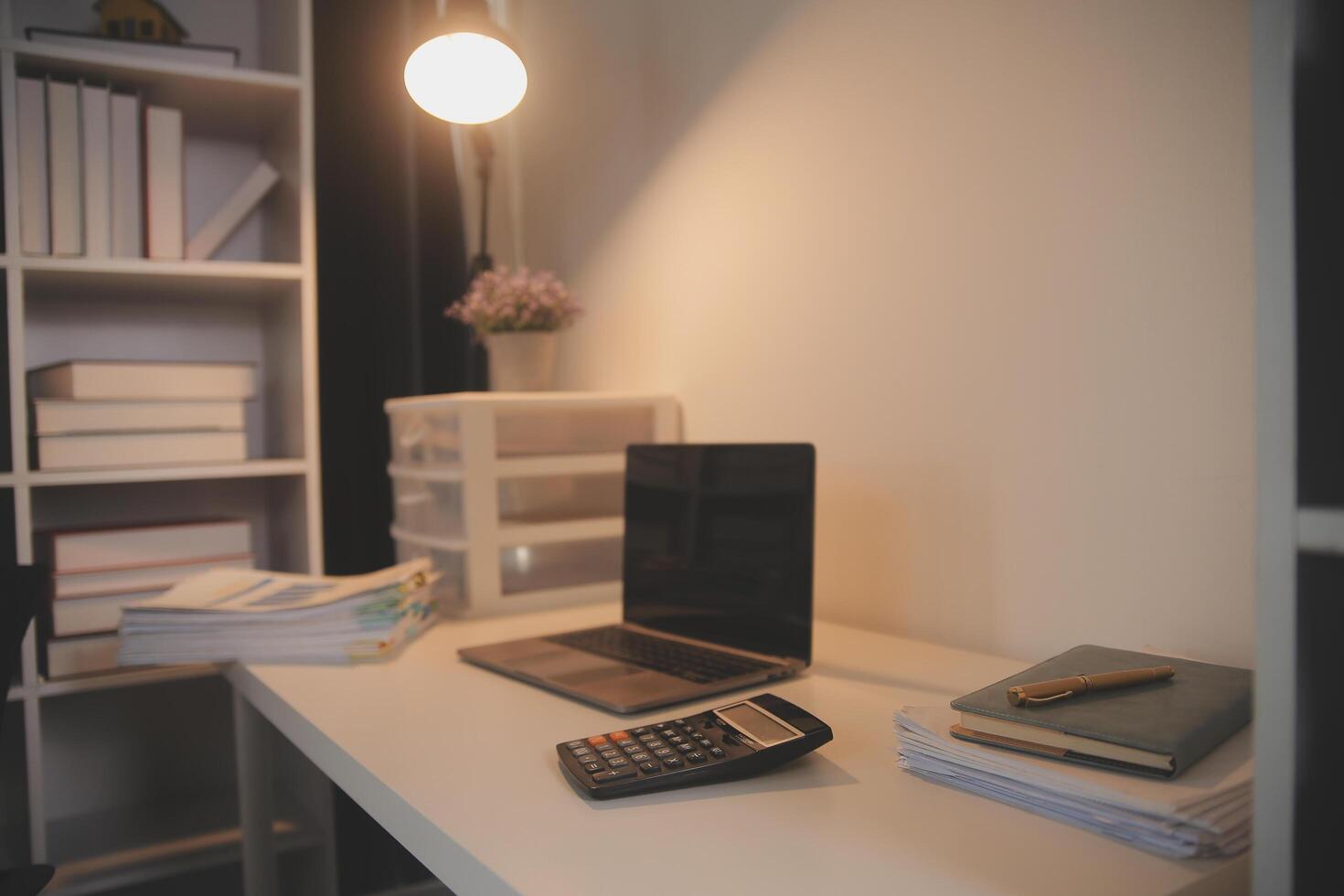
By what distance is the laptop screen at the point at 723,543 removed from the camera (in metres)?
1.03

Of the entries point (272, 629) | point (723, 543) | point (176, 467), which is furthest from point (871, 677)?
point (176, 467)

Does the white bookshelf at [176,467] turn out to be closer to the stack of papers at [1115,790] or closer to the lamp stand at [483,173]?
the lamp stand at [483,173]

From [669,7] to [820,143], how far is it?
1.65ft

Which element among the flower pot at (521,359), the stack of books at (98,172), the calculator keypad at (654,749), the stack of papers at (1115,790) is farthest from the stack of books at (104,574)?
the stack of papers at (1115,790)

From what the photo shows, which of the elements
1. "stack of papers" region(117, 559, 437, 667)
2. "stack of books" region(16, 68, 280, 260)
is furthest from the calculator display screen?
"stack of books" region(16, 68, 280, 260)

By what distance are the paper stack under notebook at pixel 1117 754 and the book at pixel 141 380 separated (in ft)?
4.60

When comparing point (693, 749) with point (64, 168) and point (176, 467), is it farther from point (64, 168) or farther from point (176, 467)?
point (64, 168)

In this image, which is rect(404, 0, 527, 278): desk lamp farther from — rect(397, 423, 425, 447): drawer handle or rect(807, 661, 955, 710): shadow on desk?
rect(807, 661, 955, 710): shadow on desk

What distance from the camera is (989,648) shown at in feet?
3.47

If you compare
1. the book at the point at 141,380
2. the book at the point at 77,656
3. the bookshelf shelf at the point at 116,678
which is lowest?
the bookshelf shelf at the point at 116,678

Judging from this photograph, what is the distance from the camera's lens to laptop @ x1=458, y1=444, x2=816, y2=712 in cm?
100

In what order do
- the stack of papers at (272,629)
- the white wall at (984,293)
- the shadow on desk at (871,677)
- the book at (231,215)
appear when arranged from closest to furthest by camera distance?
the white wall at (984,293), the shadow on desk at (871,677), the stack of papers at (272,629), the book at (231,215)

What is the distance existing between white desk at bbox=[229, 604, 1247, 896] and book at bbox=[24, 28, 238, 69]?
120 cm

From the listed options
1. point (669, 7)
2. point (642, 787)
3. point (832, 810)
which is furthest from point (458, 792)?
point (669, 7)
